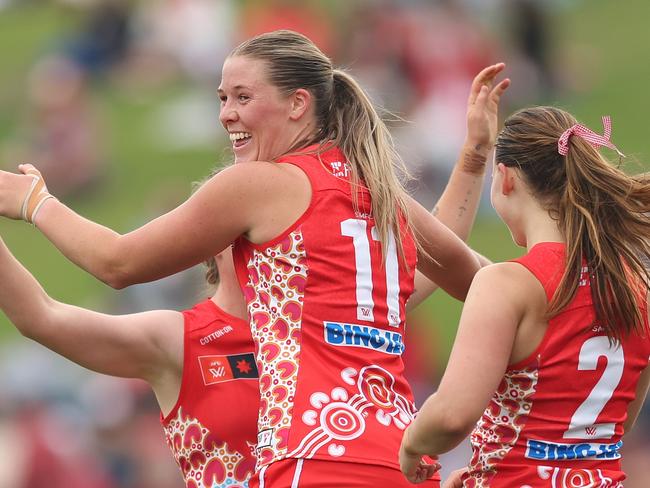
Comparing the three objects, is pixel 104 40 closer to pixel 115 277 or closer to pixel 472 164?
pixel 472 164

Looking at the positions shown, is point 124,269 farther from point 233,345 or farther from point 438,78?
point 438,78

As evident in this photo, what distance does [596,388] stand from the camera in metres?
3.25

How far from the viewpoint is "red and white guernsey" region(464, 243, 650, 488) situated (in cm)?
320

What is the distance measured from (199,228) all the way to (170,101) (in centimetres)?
945

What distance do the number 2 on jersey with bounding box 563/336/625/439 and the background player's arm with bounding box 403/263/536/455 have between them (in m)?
0.21

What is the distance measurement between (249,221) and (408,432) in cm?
65

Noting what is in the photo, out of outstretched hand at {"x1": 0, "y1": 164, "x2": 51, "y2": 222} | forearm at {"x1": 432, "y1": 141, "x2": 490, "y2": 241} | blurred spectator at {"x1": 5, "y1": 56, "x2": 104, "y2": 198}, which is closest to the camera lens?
outstretched hand at {"x1": 0, "y1": 164, "x2": 51, "y2": 222}

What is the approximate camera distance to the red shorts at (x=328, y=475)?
310 centimetres

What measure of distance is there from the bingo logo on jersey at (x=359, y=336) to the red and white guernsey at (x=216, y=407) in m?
0.53

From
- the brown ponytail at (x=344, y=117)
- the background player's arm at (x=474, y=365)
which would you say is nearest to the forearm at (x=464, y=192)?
the brown ponytail at (x=344, y=117)

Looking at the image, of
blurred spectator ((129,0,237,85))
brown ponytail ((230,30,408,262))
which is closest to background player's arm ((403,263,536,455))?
brown ponytail ((230,30,408,262))

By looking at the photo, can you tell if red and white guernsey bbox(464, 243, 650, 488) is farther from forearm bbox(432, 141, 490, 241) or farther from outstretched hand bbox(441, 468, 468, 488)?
forearm bbox(432, 141, 490, 241)

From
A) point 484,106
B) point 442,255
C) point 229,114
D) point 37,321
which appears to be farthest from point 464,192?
point 37,321

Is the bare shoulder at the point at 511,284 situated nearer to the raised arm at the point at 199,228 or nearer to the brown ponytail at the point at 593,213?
the brown ponytail at the point at 593,213
